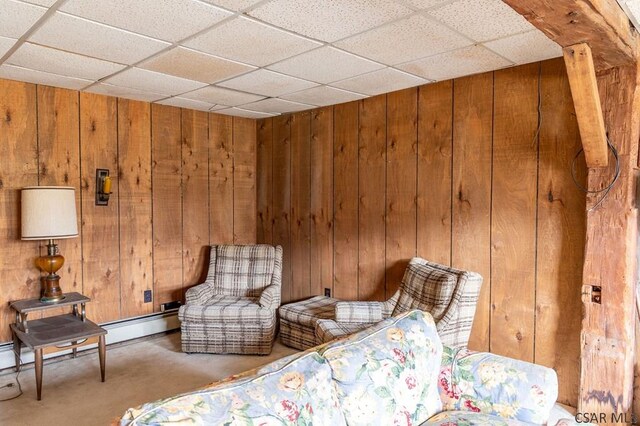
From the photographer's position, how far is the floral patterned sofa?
1.17 m

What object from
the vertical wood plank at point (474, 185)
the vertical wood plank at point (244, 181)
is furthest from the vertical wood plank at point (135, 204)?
the vertical wood plank at point (474, 185)

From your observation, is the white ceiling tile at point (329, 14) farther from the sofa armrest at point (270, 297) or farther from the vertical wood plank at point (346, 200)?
the sofa armrest at point (270, 297)

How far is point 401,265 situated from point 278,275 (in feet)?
4.02

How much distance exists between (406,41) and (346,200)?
178cm

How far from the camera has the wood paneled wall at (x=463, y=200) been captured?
8.77 ft

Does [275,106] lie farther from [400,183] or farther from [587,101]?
[587,101]

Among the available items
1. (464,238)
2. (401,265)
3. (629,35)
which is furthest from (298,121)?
(629,35)

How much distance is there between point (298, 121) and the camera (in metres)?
4.32

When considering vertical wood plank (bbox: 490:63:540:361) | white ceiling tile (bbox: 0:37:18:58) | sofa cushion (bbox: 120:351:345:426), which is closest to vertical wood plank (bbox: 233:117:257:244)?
white ceiling tile (bbox: 0:37:18:58)

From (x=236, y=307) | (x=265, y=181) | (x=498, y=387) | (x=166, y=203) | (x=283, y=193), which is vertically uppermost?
(x=265, y=181)

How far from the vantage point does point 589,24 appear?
1.69 metres

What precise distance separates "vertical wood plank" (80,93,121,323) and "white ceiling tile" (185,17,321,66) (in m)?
1.69

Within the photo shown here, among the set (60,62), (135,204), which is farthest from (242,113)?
(60,62)

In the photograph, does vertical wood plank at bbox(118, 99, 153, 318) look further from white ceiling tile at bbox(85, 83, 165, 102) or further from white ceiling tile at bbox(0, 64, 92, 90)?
white ceiling tile at bbox(0, 64, 92, 90)
